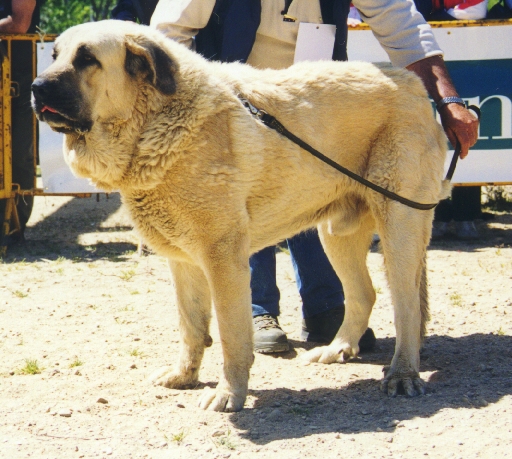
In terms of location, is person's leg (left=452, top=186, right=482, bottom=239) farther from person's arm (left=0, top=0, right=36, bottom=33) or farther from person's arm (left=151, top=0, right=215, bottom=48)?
person's arm (left=0, top=0, right=36, bottom=33)

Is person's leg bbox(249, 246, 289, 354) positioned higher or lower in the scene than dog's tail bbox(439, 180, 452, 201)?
lower

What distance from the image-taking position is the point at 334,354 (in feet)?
14.6

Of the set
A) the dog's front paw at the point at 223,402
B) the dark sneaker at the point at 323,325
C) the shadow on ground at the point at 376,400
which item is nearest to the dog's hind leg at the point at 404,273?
the shadow on ground at the point at 376,400

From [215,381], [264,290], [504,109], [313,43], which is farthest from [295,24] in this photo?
[504,109]

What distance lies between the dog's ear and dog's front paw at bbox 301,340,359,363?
1772mm

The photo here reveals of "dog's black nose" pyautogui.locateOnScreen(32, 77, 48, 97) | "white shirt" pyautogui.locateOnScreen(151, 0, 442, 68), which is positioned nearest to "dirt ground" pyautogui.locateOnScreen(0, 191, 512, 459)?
"dog's black nose" pyautogui.locateOnScreen(32, 77, 48, 97)

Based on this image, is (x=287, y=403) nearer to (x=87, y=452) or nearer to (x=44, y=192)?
(x=87, y=452)

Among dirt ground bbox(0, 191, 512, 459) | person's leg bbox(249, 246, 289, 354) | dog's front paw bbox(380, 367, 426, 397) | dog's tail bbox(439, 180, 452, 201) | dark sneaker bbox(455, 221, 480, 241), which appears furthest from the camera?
dark sneaker bbox(455, 221, 480, 241)

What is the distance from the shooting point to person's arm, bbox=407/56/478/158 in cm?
407

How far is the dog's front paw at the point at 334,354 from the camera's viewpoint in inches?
174

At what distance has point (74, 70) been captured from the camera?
3.37 metres

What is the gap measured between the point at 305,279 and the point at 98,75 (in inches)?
81.0

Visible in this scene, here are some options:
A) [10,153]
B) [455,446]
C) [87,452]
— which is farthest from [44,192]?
[455,446]

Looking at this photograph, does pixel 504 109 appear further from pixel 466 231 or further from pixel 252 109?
pixel 252 109
